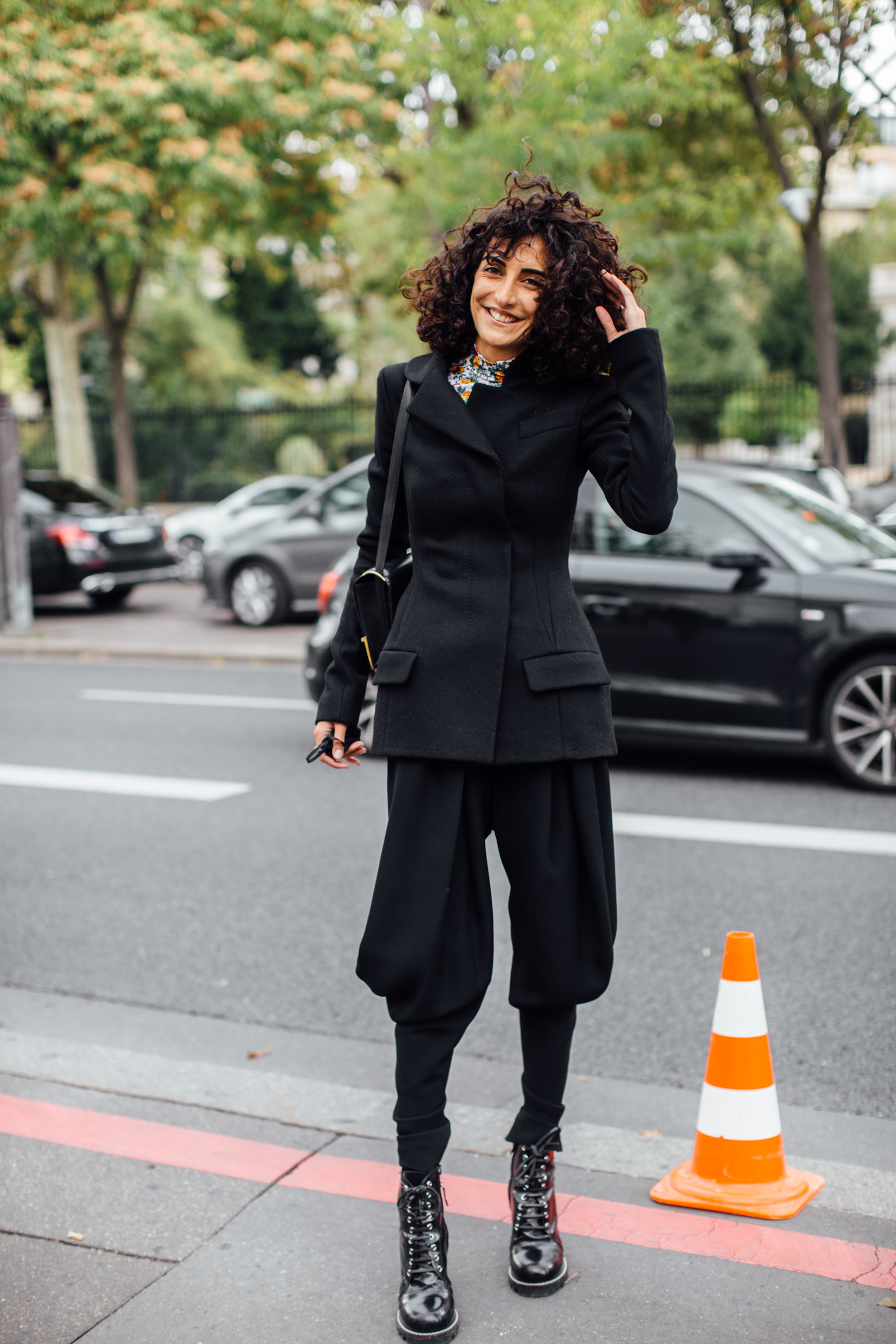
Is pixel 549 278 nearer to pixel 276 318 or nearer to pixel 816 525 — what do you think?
pixel 816 525

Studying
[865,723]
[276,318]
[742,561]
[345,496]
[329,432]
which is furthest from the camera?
[276,318]

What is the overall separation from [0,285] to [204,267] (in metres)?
7.89

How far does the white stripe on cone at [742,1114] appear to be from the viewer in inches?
105

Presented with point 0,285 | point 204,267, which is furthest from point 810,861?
point 204,267

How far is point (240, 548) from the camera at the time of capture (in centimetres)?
1288

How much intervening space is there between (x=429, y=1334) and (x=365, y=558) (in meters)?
1.38

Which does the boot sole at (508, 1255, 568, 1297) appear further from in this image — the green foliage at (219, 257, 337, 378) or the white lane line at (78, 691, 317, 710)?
the green foliage at (219, 257, 337, 378)

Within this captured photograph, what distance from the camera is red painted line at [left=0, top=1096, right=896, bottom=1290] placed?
247 cm

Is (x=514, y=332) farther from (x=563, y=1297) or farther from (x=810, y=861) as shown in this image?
(x=810, y=861)

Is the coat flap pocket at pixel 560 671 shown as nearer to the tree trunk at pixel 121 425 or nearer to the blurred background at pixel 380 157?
the blurred background at pixel 380 157

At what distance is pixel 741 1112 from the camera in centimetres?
268

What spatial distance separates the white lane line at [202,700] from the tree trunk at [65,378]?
11.2 meters

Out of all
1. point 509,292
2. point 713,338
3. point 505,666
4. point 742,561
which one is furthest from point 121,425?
point 713,338

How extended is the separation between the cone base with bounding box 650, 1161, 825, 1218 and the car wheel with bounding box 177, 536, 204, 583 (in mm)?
15193
